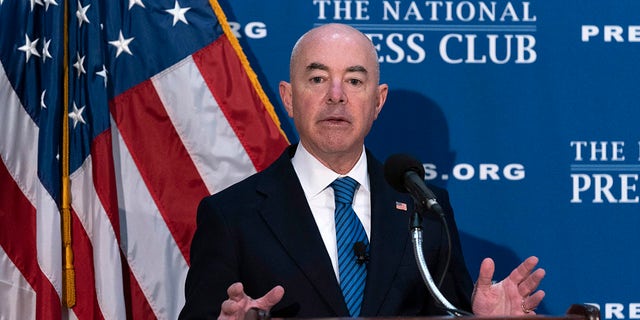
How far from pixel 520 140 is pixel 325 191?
1127 millimetres

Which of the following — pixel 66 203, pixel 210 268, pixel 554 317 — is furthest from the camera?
pixel 66 203

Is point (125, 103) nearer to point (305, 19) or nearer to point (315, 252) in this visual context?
point (305, 19)

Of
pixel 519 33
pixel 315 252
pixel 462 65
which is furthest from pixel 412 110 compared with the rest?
pixel 315 252

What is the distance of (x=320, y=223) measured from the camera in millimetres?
2398

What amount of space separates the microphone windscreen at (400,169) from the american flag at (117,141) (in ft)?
4.22

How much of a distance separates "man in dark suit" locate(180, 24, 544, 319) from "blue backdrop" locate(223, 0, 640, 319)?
0.79 metres

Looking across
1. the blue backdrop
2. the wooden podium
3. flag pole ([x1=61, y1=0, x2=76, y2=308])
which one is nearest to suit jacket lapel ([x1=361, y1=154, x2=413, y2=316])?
the wooden podium

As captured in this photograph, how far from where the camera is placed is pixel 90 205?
3057 mm

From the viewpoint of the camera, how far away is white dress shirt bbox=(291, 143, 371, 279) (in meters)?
2.40

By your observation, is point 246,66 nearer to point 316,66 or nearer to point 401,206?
point 316,66

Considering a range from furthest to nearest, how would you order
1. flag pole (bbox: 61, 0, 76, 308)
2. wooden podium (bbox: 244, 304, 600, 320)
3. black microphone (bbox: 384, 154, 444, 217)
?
1. flag pole (bbox: 61, 0, 76, 308)
2. black microphone (bbox: 384, 154, 444, 217)
3. wooden podium (bbox: 244, 304, 600, 320)

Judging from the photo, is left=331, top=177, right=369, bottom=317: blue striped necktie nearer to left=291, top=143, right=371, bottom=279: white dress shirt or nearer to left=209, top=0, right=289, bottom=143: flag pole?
left=291, top=143, right=371, bottom=279: white dress shirt

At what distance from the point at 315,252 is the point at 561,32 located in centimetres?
149

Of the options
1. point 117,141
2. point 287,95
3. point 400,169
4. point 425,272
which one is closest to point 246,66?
point 117,141
